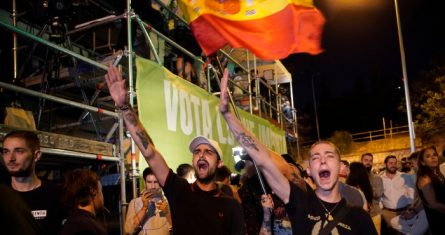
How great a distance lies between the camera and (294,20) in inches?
226

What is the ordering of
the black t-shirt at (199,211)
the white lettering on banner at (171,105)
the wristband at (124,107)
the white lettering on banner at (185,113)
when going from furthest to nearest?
the white lettering on banner at (185,113), the white lettering on banner at (171,105), the wristband at (124,107), the black t-shirt at (199,211)

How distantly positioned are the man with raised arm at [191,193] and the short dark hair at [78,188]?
0.49 m

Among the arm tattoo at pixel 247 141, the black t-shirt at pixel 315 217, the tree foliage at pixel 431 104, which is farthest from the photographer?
the tree foliage at pixel 431 104

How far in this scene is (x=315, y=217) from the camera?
321cm

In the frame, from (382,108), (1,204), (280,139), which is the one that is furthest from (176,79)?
(382,108)

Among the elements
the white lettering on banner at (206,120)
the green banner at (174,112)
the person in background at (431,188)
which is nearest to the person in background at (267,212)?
the green banner at (174,112)

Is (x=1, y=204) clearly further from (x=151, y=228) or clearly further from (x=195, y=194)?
(x=151, y=228)

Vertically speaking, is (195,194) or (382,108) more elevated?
(382,108)

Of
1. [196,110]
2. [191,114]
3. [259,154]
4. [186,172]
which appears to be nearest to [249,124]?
[196,110]

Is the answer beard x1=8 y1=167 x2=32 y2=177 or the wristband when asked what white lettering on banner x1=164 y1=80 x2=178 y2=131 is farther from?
beard x1=8 y1=167 x2=32 y2=177

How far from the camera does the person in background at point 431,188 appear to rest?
7090mm

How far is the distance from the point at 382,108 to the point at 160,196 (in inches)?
2559

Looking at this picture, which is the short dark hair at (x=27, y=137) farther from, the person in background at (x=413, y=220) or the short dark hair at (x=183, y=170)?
the person in background at (x=413, y=220)

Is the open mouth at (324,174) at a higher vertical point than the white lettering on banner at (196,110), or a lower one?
lower
